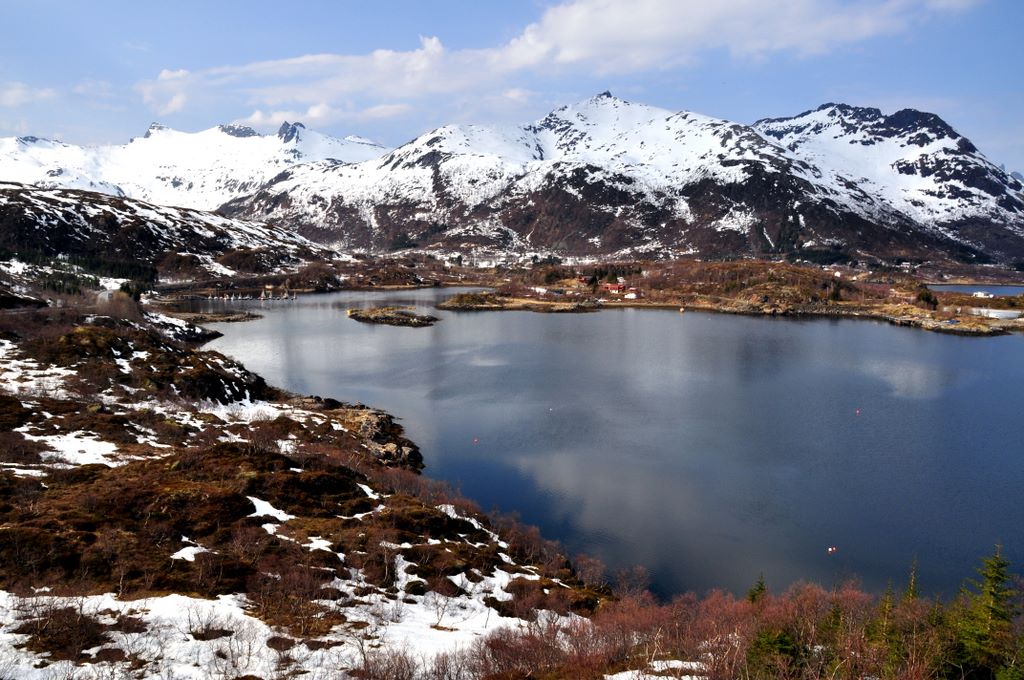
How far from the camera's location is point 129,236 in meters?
149

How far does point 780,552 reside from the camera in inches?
939

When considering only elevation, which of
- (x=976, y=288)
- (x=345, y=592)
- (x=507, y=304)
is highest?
(x=976, y=288)

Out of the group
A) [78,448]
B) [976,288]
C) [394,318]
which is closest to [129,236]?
[394,318]

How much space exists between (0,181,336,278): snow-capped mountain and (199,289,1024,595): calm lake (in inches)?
3479

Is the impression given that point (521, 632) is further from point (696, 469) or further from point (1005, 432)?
point (1005, 432)

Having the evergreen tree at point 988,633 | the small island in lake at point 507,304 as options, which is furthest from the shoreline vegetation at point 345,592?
the small island in lake at point 507,304

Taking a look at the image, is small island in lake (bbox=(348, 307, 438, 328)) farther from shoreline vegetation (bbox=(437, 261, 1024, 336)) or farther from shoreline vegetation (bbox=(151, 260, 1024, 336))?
shoreline vegetation (bbox=(437, 261, 1024, 336))

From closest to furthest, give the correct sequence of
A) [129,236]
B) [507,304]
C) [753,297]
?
[753,297] → [507,304] → [129,236]

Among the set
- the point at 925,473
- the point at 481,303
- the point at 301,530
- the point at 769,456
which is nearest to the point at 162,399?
the point at 301,530

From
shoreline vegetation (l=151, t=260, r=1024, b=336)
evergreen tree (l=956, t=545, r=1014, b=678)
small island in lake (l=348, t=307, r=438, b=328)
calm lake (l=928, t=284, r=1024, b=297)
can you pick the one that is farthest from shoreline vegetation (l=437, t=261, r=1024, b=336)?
evergreen tree (l=956, t=545, r=1014, b=678)

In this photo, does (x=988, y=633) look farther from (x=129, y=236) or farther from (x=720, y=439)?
(x=129, y=236)

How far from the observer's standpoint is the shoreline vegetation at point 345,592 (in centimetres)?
1109

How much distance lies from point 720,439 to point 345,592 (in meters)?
28.4

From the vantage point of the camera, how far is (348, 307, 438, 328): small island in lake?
90.8m
